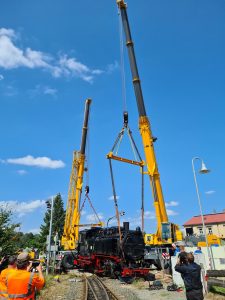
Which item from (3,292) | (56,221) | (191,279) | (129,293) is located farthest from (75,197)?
(56,221)

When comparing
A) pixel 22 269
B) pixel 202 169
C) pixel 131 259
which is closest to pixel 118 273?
pixel 131 259

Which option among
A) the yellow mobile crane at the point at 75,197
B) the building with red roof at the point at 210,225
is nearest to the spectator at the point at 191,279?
the yellow mobile crane at the point at 75,197

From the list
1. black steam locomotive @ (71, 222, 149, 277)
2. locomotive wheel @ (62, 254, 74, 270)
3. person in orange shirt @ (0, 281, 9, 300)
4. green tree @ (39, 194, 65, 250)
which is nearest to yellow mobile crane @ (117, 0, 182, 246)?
black steam locomotive @ (71, 222, 149, 277)

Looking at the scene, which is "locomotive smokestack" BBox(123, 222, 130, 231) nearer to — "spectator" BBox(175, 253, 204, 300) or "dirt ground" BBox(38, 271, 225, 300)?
"dirt ground" BBox(38, 271, 225, 300)

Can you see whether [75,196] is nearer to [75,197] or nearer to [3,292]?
[75,197]

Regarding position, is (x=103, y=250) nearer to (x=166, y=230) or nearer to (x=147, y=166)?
(x=166, y=230)

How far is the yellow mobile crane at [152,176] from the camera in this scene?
18.8 meters

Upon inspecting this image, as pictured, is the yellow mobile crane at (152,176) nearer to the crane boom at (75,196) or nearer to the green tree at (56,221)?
the crane boom at (75,196)

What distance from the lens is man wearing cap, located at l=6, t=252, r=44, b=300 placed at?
379cm

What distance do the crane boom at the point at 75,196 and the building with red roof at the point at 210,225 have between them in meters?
33.2

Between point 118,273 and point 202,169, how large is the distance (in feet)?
27.8

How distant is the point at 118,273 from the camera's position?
1755 centimetres

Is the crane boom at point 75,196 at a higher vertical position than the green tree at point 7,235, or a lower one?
higher

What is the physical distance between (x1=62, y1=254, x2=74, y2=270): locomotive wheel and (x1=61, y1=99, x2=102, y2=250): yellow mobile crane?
8.96ft
